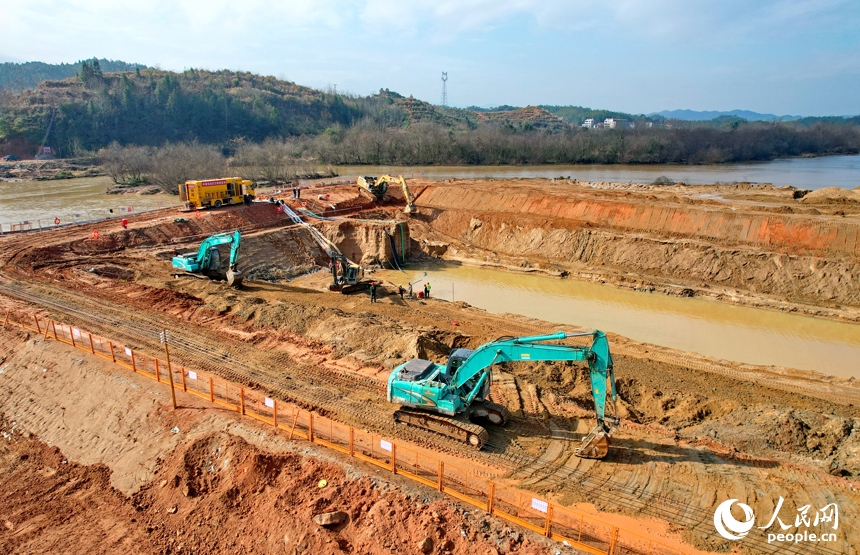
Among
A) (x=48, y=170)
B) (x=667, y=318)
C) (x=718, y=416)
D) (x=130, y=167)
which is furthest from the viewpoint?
(x=48, y=170)

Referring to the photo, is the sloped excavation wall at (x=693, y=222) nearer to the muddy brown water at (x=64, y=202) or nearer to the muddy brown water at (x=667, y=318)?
the muddy brown water at (x=667, y=318)

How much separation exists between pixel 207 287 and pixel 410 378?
1589 cm

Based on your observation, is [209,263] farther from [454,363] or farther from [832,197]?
[832,197]

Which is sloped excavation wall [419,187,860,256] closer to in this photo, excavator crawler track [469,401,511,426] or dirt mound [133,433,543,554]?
excavator crawler track [469,401,511,426]

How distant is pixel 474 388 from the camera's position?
40.9ft

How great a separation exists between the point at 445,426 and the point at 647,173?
73.4 meters

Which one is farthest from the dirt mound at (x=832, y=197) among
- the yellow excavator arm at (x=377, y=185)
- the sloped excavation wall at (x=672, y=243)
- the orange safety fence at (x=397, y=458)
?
the orange safety fence at (x=397, y=458)

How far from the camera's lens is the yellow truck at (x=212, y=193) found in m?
36.1

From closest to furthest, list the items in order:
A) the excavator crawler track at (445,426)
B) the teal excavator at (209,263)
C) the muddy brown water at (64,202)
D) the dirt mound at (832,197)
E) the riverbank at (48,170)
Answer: the excavator crawler track at (445,426), the teal excavator at (209,263), the dirt mound at (832,197), the muddy brown water at (64,202), the riverbank at (48,170)

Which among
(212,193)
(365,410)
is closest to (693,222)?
(365,410)

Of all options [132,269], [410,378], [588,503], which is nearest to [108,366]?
[410,378]

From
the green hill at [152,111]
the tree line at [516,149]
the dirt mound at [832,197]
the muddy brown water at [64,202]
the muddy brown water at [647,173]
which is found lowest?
the muddy brown water at [64,202]

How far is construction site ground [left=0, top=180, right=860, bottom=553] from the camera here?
1001 centimetres

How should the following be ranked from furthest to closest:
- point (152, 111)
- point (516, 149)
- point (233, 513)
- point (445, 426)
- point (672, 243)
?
1. point (152, 111)
2. point (516, 149)
3. point (672, 243)
4. point (445, 426)
5. point (233, 513)
